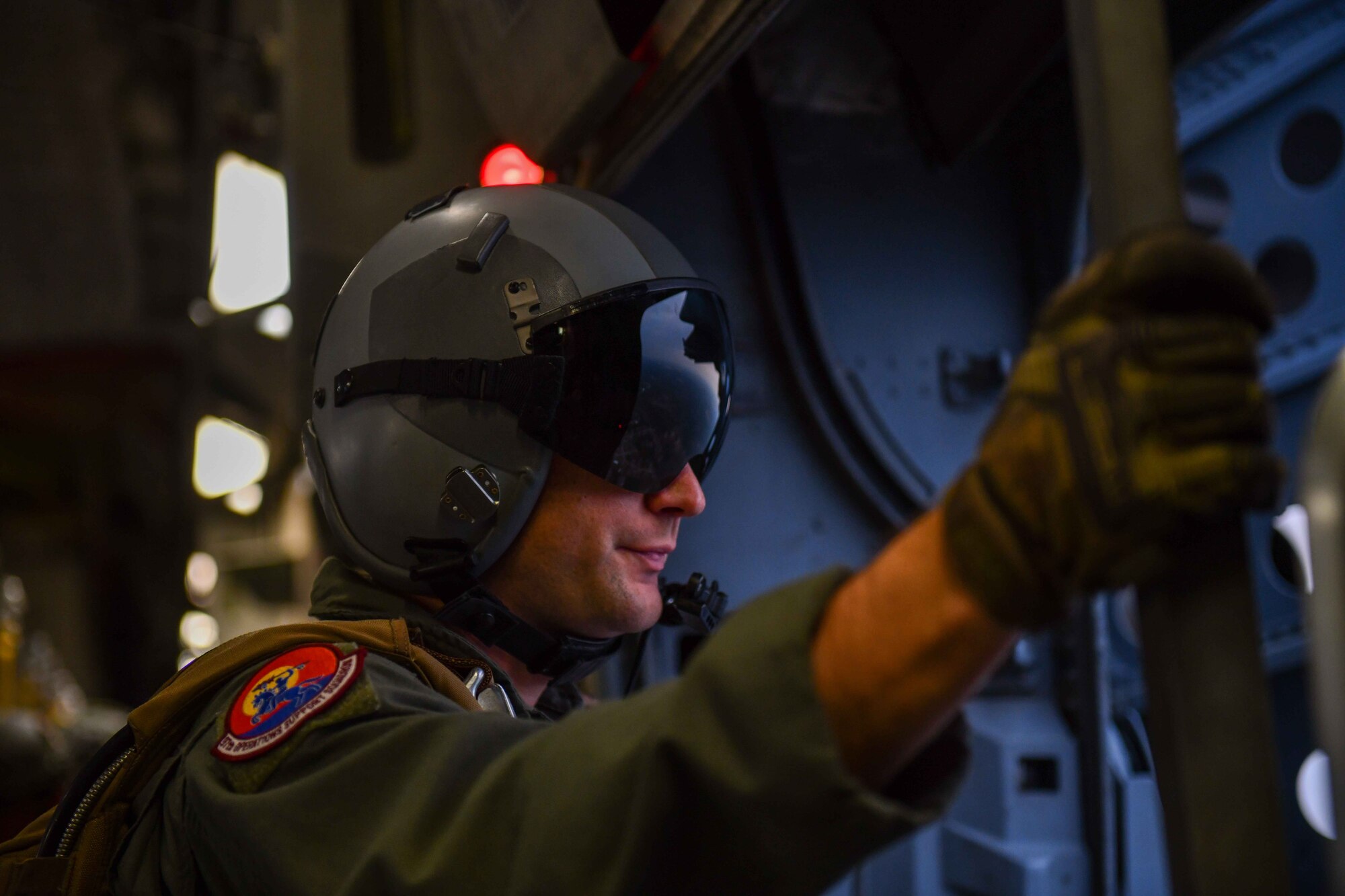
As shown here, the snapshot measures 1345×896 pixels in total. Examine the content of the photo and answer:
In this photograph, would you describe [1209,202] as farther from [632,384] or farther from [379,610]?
[379,610]

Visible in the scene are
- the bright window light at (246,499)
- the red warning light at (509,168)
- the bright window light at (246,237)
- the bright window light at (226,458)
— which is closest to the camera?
the red warning light at (509,168)

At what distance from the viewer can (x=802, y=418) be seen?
7.88ft

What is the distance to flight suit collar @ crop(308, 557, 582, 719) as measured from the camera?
141 cm

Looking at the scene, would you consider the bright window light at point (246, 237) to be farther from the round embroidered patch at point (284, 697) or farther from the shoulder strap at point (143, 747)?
the round embroidered patch at point (284, 697)

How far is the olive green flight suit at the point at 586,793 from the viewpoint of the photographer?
0.73 m

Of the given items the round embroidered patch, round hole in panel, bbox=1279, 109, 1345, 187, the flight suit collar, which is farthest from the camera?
round hole in panel, bbox=1279, 109, 1345, 187

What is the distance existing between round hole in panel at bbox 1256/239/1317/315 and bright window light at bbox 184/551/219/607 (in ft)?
30.4

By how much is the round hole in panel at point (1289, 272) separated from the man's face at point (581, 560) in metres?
1.82

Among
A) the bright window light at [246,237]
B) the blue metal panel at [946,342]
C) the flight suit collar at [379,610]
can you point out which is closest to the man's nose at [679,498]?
the flight suit collar at [379,610]

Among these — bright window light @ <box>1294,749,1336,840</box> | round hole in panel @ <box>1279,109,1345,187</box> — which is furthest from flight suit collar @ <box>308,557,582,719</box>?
round hole in panel @ <box>1279,109,1345,187</box>

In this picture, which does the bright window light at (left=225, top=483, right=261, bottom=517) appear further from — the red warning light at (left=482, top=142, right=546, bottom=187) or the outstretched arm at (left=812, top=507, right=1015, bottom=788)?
the outstretched arm at (left=812, top=507, right=1015, bottom=788)

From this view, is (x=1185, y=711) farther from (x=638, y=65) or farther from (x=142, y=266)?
(x=142, y=266)

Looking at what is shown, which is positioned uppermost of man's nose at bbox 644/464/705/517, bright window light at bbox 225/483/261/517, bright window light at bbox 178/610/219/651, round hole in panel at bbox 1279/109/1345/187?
round hole in panel at bbox 1279/109/1345/187

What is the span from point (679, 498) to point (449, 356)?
0.36 m
